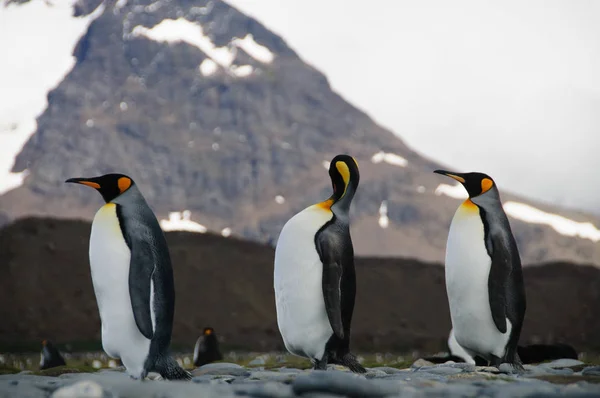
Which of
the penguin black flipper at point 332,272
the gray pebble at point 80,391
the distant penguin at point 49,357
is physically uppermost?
the penguin black flipper at point 332,272

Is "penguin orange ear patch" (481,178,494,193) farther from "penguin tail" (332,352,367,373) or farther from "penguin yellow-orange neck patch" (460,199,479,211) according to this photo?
"penguin tail" (332,352,367,373)

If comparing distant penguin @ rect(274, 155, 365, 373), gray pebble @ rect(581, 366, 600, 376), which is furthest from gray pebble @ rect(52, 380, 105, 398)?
gray pebble @ rect(581, 366, 600, 376)

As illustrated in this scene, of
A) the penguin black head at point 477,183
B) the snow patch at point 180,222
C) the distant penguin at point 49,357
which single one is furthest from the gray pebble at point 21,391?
the snow patch at point 180,222

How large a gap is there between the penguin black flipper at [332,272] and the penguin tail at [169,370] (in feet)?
5.22

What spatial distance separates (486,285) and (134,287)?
3.87 m

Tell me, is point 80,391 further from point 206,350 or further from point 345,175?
point 206,350

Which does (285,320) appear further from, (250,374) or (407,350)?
(407,350)

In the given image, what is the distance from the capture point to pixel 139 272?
823 cm

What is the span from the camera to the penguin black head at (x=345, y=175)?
927 centimetres

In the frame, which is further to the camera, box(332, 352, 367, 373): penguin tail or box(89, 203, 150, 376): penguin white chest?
box(332, 352, 367, 373): penguin tail

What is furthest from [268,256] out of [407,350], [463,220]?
[463,220]

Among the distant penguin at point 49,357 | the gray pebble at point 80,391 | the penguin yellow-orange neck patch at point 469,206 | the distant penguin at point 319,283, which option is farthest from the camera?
the distant penguin at point 49,357

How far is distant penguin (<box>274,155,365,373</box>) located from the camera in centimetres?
912

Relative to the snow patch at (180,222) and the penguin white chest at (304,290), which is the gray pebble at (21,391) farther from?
the snow patch at (180,222)
